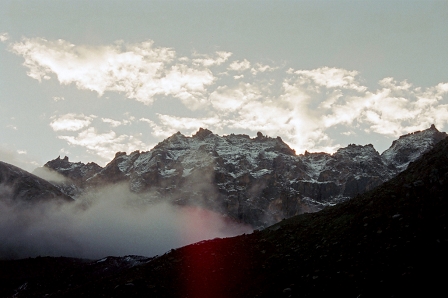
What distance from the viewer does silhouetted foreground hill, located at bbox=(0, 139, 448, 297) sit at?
1555 cm

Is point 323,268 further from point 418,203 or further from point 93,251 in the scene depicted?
point 93,251

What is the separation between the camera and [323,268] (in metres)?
18.7

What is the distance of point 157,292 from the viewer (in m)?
22.9

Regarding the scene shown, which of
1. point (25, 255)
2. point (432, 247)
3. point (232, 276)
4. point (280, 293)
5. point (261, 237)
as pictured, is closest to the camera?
point (432, 247)

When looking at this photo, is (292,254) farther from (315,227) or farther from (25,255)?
(25,255)

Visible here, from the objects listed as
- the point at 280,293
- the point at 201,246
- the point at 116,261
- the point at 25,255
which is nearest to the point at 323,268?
the point at 280,293

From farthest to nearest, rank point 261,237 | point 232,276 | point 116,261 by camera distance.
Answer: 1. point 116,261
2. point 261,237
3. point 232,276

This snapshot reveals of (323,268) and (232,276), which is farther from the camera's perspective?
(232,276)

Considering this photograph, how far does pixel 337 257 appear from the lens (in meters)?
19.3

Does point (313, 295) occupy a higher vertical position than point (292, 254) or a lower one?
lower

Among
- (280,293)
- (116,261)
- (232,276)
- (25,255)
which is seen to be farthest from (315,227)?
(25,255)

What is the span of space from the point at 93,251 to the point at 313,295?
202 m

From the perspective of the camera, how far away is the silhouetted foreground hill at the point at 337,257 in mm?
15555

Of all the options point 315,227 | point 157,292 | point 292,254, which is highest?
point 315,227
